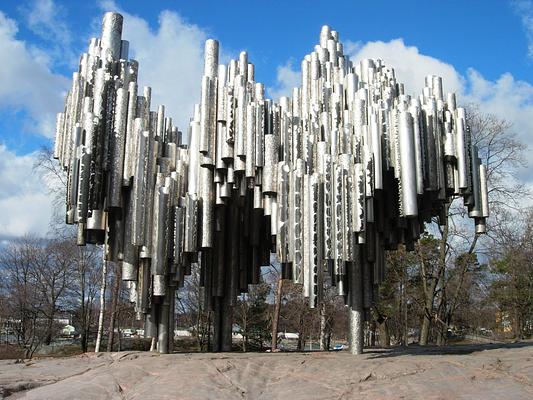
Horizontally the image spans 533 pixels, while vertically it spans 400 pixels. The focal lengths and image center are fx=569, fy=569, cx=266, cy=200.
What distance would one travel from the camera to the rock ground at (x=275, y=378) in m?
8.74

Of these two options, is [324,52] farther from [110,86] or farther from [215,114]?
[110,86]

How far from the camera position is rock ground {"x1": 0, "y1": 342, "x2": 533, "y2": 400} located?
8.74 m

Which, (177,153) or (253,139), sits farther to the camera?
(177,153)

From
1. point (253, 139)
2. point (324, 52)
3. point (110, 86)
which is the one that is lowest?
point (253, 139)

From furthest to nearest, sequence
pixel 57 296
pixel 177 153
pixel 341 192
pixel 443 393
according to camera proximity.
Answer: pixel 57 296
pixel 177 153
pixel 341 192
pixel 443 393

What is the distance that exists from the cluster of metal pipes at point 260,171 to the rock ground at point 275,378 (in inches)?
62.4

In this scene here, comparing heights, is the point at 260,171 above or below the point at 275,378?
above

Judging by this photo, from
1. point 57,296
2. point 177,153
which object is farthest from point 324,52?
point 57,296

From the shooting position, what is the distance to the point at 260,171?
12.5m

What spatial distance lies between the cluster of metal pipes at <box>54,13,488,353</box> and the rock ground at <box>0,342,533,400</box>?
1.59 meters

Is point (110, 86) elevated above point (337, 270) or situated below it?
above

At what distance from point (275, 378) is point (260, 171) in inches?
179

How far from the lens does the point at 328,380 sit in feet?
31.4

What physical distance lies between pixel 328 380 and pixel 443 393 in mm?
1898
